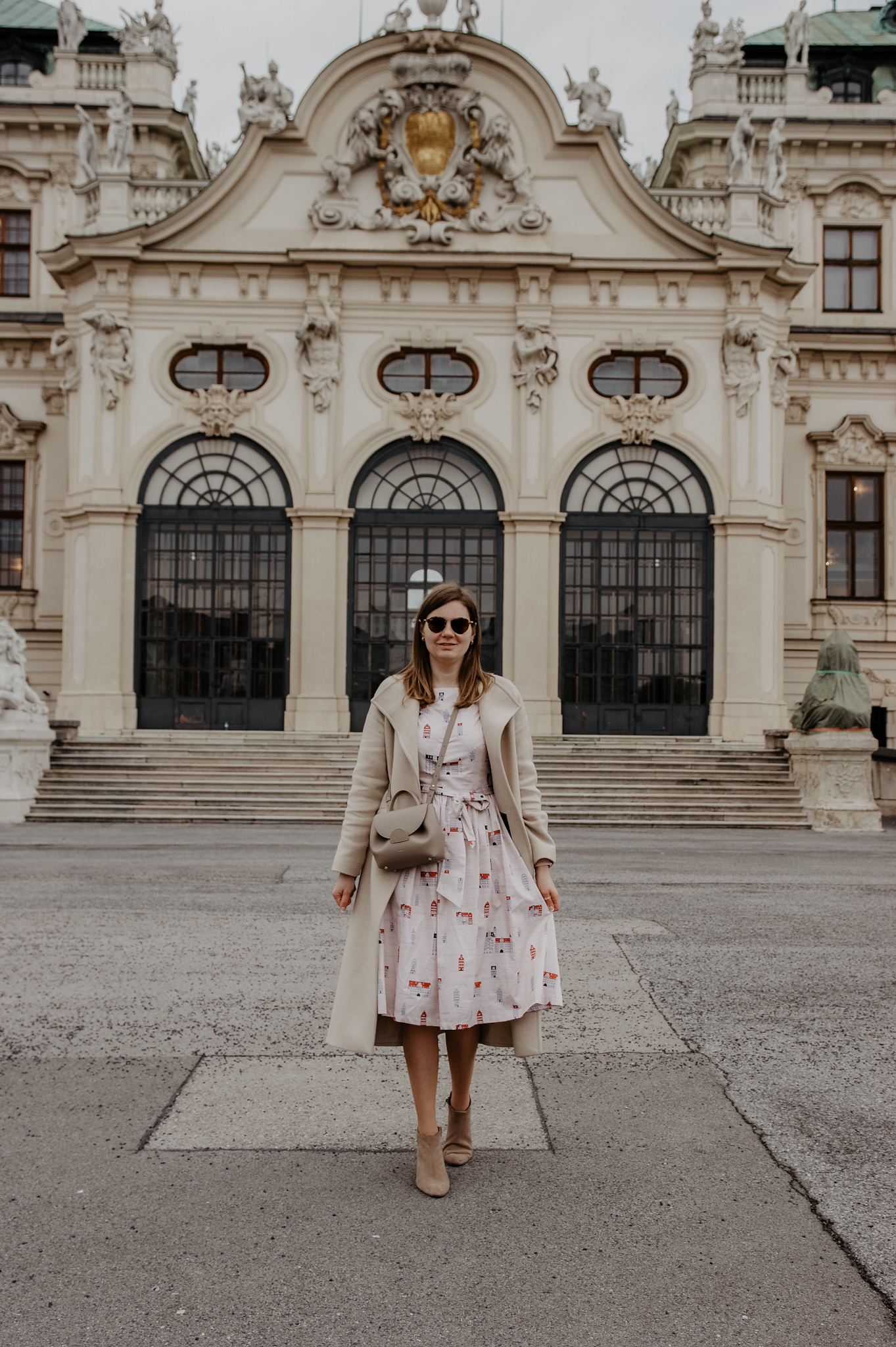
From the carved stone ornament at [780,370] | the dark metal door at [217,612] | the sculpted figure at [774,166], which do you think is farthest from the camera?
the sculpted figure at [774,166]

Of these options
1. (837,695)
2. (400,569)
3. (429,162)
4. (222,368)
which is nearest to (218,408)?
(222,368)

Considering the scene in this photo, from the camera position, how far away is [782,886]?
1040 cm

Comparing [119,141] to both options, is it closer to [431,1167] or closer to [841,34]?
[841,34]

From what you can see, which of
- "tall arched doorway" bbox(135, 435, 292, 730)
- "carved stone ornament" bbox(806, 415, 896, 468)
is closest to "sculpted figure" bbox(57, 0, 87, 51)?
"tall arched doorway" bbox(135, 435, 292, 730)

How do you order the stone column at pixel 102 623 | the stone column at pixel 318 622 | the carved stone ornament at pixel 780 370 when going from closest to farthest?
the stone column at pixel 102 623 < the stone column at pixel 318 622 < the carved stone ornament at pixel 780 370

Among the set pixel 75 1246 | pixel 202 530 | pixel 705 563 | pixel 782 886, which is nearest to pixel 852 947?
pixel 782 886

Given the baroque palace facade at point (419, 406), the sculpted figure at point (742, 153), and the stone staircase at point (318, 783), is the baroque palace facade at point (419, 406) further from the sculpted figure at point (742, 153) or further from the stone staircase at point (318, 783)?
the stone staircase at point (318, 783)

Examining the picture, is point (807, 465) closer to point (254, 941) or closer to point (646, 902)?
point (646, 902)

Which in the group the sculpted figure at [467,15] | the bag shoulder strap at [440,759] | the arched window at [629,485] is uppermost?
the sculpted figure at [467,15]

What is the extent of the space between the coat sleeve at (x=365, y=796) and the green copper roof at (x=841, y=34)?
3097cm

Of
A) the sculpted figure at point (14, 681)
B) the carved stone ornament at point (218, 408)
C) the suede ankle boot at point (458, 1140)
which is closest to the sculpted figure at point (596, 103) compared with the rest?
the carved stone ornament at point (218, 408)

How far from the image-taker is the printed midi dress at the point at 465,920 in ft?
11.9

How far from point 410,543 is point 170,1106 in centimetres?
1994

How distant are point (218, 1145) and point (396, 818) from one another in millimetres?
1330
